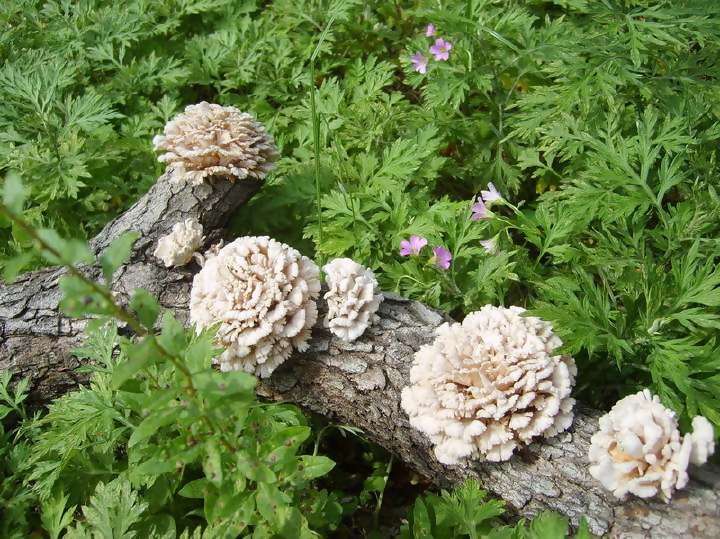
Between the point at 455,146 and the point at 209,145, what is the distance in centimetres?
166

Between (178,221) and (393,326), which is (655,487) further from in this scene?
(178,221)

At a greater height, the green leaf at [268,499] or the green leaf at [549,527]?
the green leaf at [268,499]

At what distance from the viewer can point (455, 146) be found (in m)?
4.16

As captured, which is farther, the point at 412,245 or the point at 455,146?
the point at 455,146

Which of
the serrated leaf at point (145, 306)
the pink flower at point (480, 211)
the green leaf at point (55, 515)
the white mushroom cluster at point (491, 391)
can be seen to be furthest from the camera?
the pink flower at point (480, 211)

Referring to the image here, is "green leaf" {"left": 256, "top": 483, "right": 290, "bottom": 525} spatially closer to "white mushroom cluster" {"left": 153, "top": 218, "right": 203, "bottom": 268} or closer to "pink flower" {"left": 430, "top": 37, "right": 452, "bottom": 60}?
"white mushroom cluster" {"left": 153, "top": 218, "right": 203, "bottom": 268}

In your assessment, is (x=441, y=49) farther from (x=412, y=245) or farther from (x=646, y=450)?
(x=646, y=450)

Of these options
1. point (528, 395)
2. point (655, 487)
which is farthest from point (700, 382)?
point (528, 395)

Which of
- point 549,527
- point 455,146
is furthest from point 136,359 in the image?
point 455,146

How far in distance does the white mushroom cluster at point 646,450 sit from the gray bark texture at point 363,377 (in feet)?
0.39

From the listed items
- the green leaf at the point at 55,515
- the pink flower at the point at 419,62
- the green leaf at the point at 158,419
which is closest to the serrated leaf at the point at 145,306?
the green leaf at the point at 158,419

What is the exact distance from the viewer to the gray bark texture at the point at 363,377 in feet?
7.32

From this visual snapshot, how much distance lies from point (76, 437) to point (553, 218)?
2.35 m

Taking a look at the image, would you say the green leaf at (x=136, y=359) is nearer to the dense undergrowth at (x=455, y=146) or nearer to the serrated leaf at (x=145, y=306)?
the serrated leaf at (x=145, y=306)
